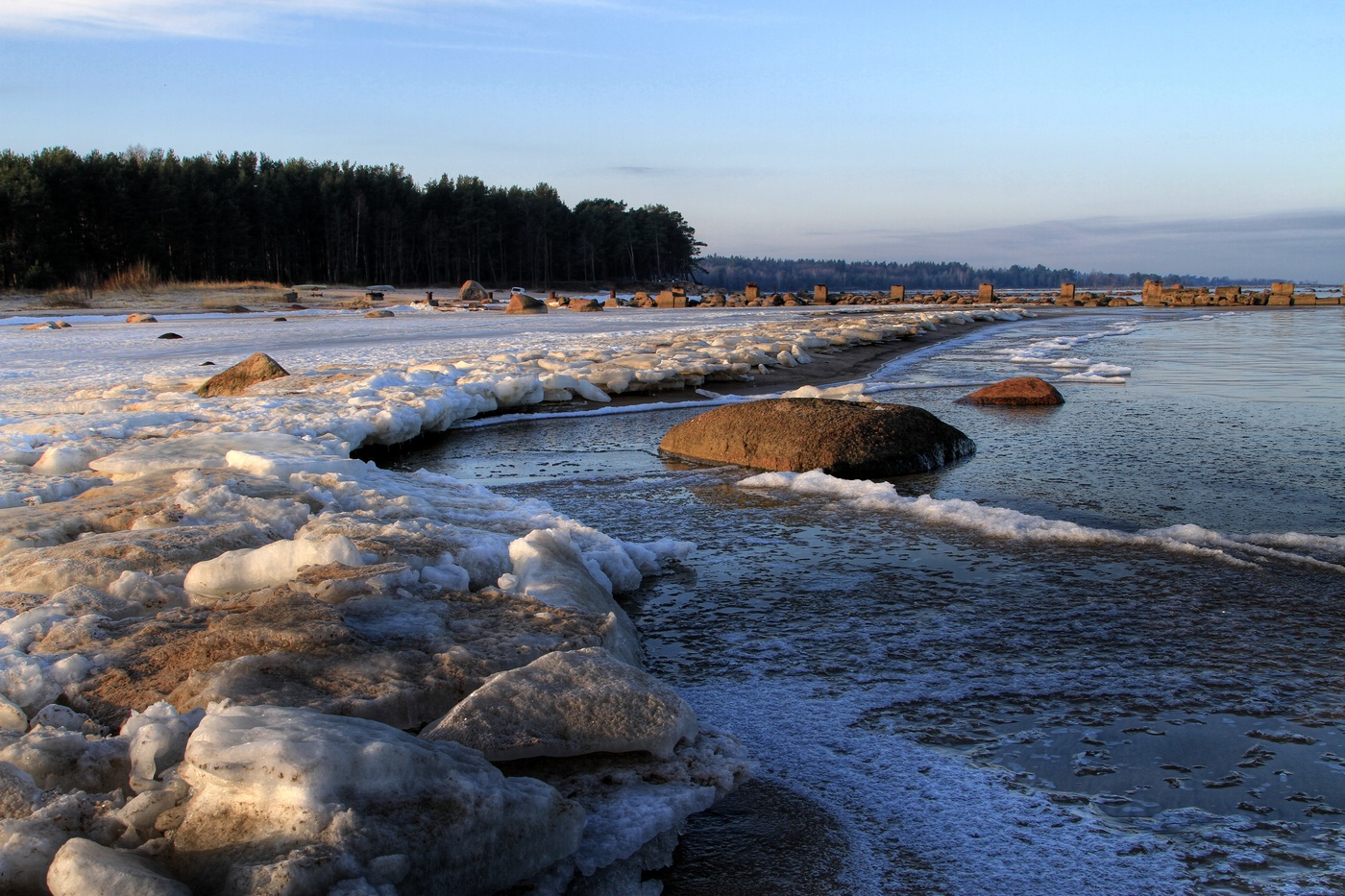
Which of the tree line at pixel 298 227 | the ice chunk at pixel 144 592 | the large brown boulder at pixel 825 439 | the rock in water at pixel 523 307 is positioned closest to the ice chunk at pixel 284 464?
the ice chunk at pixel 144 592

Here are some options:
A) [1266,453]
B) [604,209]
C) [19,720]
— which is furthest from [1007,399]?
[604,209]

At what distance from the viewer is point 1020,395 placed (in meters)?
10.5

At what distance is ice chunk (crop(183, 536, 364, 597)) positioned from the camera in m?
3.66

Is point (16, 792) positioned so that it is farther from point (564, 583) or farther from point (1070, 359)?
point (1070, 359)

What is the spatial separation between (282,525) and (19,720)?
1.97 m

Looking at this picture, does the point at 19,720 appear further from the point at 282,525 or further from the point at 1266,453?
the point at 1266,453

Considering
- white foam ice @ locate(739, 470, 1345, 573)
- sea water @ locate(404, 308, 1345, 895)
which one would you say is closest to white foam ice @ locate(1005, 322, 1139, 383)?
sea water @ locate(404, 308, 1345, 895)

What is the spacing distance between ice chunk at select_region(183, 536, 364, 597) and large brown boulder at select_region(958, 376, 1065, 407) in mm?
8233

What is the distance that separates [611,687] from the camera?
2793mm

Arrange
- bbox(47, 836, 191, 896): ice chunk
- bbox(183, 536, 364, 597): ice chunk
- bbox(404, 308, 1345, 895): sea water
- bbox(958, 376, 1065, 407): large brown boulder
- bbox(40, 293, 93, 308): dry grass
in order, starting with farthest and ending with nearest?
bbox(40, 293, 93, 308): dry grass
bbox(958, 376, 1065, 407): large brown boulder
bbox(183, 536, 364, 597): ice chunk
bbox(404, 308, 1345, 895): sea water
bbox(47, 836, 191, 896): ice chunk

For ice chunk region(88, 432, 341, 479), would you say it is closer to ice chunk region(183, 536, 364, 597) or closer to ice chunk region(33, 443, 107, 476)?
ice chunk region(33, 443, 107, 476)

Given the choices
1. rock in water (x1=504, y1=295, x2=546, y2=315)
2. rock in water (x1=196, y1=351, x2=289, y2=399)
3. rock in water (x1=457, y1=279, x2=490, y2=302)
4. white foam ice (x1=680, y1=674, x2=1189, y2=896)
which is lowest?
white foam ice (x1=680, y1=674, x2=1189, y2=896)

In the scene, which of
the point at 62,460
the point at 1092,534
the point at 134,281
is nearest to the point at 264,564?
the point at 62,460

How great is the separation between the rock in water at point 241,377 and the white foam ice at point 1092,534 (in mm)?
7091
